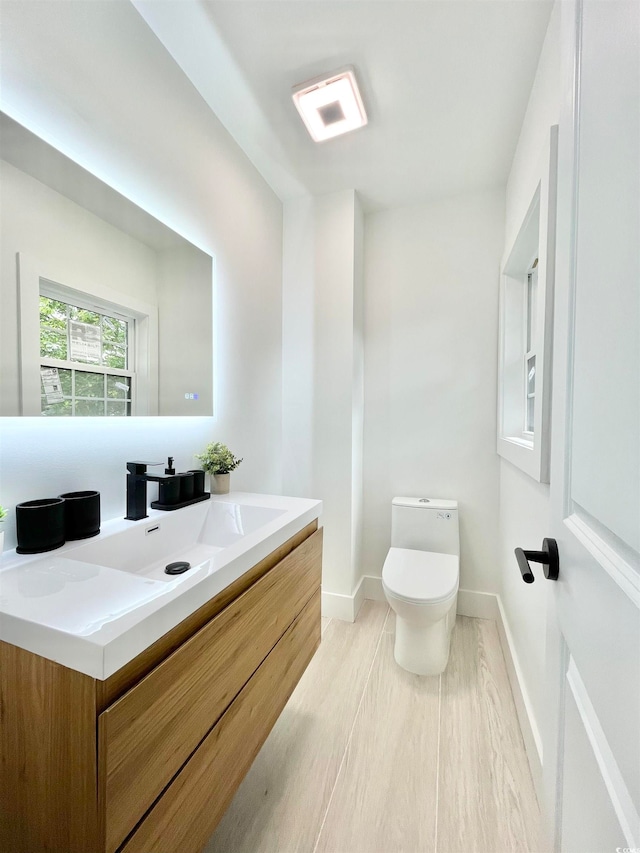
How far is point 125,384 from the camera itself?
1.19m

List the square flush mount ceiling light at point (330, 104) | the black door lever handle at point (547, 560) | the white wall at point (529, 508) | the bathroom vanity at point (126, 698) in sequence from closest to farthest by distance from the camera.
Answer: the bathroom vanity at point (126, 698) → the black door lever handle at point (547, 560) → the white wall at point (529, 508) → the square flush mount ceiling light at point (330, 104)

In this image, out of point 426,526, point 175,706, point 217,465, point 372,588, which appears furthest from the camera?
point 372,588

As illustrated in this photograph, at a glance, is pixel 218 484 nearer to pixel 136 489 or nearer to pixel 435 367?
pixel 136 489

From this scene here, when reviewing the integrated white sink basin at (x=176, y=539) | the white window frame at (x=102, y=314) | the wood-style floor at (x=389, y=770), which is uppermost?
the white window frame at (x=102, y=314)

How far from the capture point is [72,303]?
39.9 inches

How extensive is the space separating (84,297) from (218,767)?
4.20ft

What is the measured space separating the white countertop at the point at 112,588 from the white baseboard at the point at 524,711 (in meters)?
1.00

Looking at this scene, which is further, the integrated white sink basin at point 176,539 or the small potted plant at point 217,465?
the small potted plant at point 217,465

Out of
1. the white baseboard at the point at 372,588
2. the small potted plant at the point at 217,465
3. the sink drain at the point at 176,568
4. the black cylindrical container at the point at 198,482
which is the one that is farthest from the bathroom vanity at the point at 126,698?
the white baseboard at the point at 372,588

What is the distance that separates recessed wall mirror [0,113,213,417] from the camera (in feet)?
2.88

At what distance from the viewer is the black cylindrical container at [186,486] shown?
1.29 metres

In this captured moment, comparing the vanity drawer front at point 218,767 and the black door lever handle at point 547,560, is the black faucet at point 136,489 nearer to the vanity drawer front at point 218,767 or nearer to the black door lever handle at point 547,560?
the vanity drawer front at point 218,767

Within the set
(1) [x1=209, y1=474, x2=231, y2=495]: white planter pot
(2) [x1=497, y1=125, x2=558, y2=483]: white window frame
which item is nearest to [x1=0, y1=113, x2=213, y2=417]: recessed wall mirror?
(1) [x1=209, y1=474, x2=231, y2=495]: white planter pot

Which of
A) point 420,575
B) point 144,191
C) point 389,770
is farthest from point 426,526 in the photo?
point 144,191
